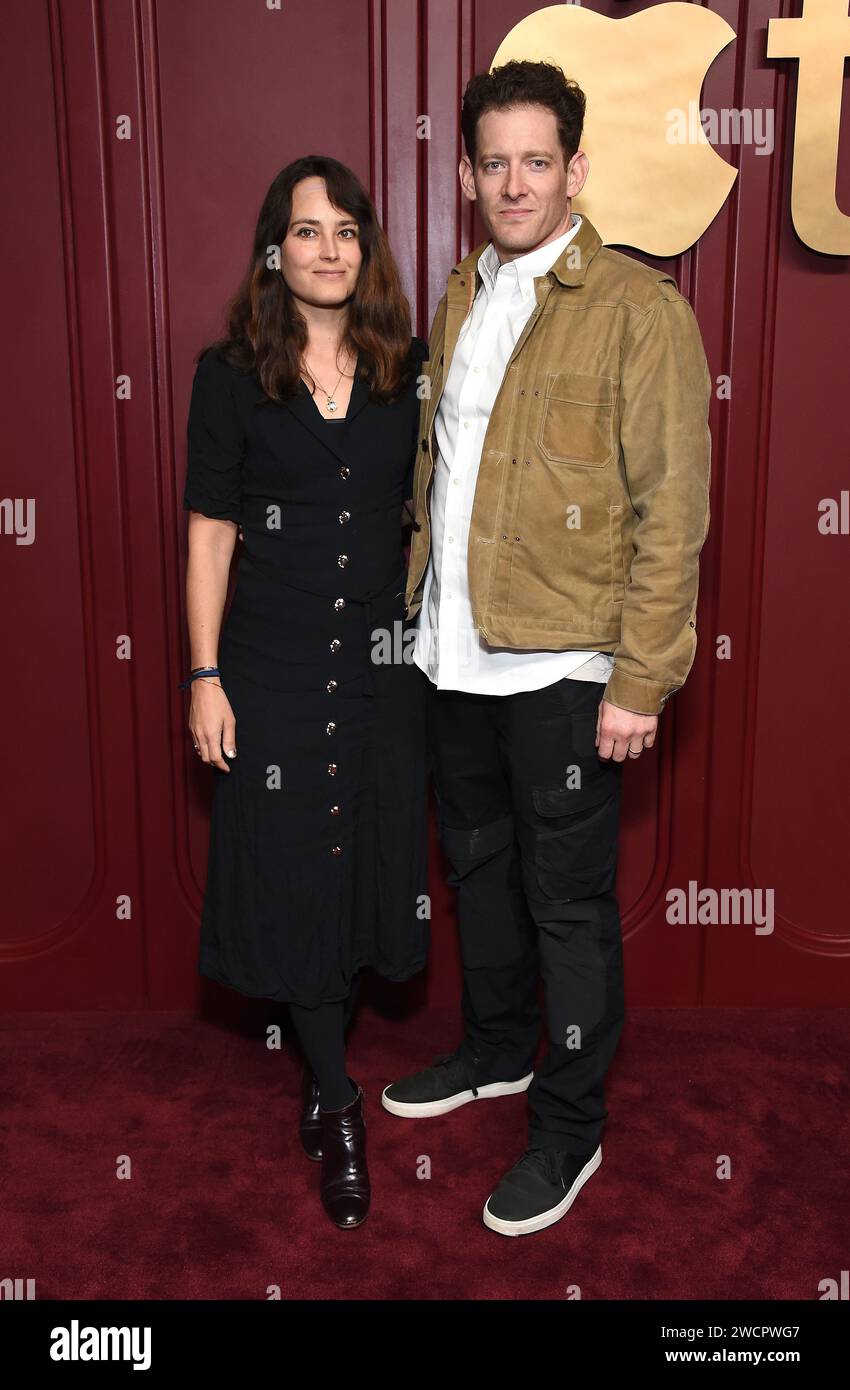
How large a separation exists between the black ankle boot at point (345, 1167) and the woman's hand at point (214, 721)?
629 millimetres

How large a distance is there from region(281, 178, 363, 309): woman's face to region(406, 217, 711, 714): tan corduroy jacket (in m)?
0.31

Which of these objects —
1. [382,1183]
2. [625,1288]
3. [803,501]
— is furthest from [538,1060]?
[803,501]

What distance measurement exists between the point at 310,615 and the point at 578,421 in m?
0.52

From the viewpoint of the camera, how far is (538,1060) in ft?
7.87

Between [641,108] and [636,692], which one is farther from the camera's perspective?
[641,108]

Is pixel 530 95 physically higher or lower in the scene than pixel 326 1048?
higher

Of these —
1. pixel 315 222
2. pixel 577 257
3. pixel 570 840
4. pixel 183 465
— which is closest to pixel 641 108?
pixel 577 257

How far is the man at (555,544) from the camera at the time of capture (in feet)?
5.74

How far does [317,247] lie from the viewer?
6.07 feet

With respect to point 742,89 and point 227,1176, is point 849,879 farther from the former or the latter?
point 742,89

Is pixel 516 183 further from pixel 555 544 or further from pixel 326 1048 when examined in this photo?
pixel 326 1048

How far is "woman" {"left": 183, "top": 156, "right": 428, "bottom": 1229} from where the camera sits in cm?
187

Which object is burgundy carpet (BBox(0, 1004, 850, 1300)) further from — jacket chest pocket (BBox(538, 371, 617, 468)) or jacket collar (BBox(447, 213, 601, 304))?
jacket collar (BBox(447, 213, 601, 304))
